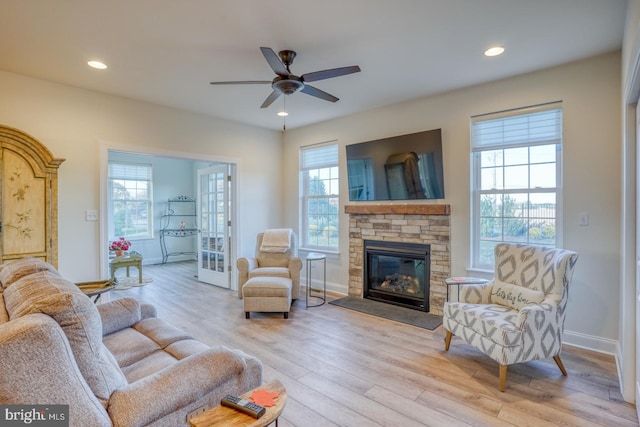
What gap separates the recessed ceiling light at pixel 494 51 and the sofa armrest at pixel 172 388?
313 cm

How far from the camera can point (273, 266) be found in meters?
4.64

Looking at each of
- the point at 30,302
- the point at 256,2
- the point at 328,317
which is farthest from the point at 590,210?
the point at 30,302

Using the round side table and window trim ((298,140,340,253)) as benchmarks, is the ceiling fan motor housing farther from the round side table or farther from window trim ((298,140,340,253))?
window trim ((298,140,340,253))

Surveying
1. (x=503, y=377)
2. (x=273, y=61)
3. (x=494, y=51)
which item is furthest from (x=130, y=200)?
(x=503, y=377)

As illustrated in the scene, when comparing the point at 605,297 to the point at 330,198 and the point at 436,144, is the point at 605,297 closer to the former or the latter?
the point at 436,144

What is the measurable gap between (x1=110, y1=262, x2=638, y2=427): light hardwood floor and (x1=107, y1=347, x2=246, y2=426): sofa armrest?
2.99ft

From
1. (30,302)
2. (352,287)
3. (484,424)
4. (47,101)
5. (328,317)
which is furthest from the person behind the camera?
(352,287)

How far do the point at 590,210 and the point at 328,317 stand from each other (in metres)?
2.90

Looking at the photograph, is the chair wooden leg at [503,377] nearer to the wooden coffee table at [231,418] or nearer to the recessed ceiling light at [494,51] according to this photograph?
the wooden coffee table at [231,418]

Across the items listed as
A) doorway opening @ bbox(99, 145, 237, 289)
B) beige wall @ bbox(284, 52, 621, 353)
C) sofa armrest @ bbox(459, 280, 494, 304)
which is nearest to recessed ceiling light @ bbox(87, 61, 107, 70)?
doorway opening @ bbox(99, 145, 237, 289)

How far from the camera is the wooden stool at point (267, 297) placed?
12.6 feet

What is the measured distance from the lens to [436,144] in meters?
3.95

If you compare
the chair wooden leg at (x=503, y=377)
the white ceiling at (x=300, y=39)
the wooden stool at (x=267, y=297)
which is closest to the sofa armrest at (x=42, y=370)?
the white ceiling at (x=300, y=39)

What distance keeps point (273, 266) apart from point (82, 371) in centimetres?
353
